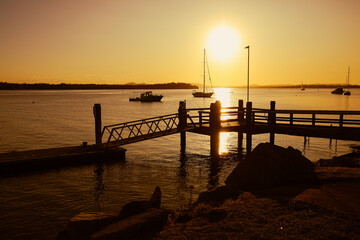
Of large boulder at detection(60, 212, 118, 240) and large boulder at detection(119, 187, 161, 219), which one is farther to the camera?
large boulder at detection(119, 187, 161, 219)

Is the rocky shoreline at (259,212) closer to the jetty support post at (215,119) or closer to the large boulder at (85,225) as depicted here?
the large boulder at (85,225)

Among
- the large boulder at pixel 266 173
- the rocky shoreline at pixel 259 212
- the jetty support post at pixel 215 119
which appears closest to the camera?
the rocky shoreline at pixel 259 212

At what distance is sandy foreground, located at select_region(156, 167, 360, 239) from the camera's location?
20.7 feet

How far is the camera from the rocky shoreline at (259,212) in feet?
21.3

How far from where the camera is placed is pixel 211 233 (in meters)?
6.61

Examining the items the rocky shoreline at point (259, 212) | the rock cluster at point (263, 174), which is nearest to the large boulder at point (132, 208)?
the rocky shoreline at point (259, 212)

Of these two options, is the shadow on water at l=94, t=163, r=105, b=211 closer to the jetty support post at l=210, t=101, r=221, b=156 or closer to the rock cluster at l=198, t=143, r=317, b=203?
the rock cluster at l=198, t=143, r=317, b=203

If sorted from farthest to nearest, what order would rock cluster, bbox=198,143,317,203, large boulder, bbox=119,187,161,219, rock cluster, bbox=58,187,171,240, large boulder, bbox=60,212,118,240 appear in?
rock cluster, bbox=198,143,317,203 → large boulder, bbox=119,187,161,219 → large boulder, bbox=60,212,118,240 → rock cluster, bbox=58,187,171,240

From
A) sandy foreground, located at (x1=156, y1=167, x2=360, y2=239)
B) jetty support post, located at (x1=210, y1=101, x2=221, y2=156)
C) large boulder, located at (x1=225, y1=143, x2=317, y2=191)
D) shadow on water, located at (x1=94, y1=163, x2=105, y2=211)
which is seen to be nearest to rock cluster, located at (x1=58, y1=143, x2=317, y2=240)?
large boulder, located at (x1=225, y1=143, x2=317, y2=191)

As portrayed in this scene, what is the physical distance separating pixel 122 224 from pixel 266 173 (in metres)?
5.35

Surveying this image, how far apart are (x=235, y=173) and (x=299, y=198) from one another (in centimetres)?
281

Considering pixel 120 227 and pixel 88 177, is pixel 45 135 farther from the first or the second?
pixel 120 227

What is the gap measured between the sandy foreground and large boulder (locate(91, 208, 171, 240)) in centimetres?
29

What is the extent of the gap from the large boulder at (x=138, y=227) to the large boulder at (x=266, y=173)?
301 centimetres
